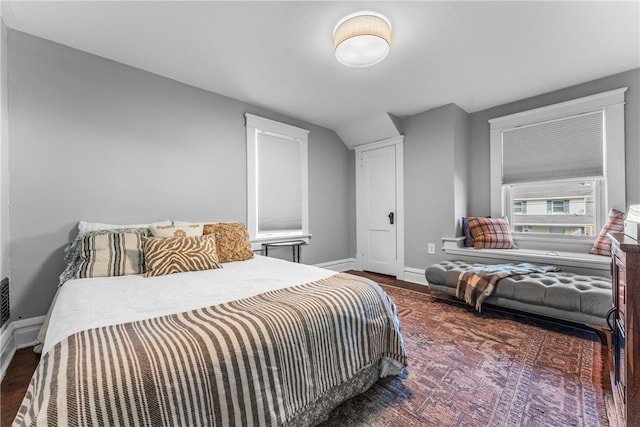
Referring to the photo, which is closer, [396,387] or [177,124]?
[396,387]

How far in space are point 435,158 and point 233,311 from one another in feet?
10.9

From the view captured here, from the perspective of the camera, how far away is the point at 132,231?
217 centimetres

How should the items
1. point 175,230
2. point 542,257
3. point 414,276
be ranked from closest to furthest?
1. point 175,230
2. point 542,257
3. point 414,276

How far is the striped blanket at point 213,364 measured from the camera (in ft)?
2.33

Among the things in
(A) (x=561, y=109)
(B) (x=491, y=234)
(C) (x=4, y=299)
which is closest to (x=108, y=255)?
(C) (x=4, y=299)

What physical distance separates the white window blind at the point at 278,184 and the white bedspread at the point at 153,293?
1440 mm

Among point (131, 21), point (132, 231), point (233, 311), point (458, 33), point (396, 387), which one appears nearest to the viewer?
point (233, 311)

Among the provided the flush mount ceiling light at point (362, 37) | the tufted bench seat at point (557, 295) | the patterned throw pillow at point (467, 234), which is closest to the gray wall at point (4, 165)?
the flush mount ceiling light at point (362, 37)

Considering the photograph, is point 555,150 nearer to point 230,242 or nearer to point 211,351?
point 230,242

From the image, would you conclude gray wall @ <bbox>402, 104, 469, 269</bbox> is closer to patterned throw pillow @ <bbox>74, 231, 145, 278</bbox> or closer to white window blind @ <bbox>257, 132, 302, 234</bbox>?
white window blind @ <bbox>257, 132, 302, 234</bbox>

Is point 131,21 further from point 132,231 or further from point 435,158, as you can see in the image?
point 435,158

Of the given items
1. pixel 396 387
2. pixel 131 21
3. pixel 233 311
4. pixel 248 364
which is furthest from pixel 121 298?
pixel 131 21

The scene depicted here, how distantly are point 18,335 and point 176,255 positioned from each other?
1329 mm

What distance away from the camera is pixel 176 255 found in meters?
1.99
